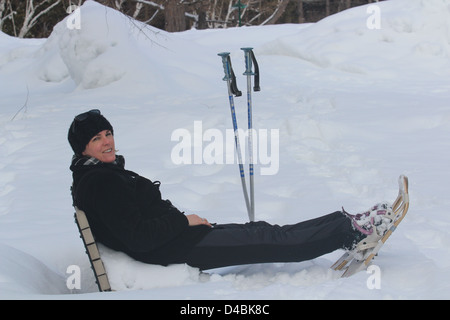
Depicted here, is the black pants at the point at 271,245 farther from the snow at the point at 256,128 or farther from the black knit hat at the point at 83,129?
the black knit hat at the point at 83,129

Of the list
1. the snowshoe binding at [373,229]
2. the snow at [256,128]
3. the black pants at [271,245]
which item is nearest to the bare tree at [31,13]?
the snow at [256,128]

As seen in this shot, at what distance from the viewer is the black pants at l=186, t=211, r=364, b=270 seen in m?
3.74

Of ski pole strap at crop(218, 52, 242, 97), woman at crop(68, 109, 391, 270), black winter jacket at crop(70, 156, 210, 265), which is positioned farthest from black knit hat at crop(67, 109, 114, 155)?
ski pole strap at crop(218, 52, 242, 97)

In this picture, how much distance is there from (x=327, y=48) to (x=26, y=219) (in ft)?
25.4

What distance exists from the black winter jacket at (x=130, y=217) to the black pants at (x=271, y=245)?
9cm

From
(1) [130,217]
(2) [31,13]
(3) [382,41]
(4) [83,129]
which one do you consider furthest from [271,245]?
(2) [31,13]

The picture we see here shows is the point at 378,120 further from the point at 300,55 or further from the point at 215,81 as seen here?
the point at 300,55

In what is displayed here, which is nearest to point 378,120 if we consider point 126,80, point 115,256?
point 126,80

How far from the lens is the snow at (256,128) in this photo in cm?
370

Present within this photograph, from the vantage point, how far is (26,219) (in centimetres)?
542

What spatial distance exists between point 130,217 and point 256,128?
14.3ft

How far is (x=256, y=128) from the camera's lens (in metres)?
7.78

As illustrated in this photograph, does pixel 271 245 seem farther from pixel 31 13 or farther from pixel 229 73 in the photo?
pixel 31 13

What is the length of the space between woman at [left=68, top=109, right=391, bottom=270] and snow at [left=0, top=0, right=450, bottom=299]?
107 mm
